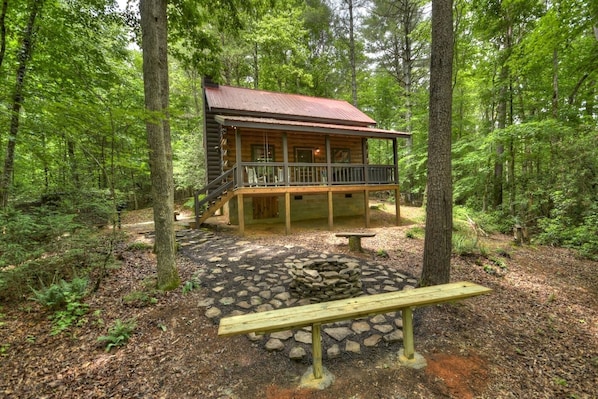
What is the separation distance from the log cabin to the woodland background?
99.8 inches

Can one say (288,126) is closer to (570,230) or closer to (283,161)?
(283,161)

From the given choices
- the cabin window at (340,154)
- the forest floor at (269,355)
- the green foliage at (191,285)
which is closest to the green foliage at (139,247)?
the forest floor at (269,355)

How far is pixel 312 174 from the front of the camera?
9656mm

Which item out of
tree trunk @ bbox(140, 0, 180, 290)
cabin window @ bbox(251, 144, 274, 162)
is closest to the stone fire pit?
tree trunk @ bbox(140, 0, 180, 290)

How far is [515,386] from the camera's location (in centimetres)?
258

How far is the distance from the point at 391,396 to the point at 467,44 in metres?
15.2

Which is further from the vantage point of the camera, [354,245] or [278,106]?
[278,106]

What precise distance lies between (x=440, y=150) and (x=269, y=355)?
154 inches

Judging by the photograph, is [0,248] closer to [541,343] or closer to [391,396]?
[391,396]

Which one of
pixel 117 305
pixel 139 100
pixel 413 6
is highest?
pixel 413 6

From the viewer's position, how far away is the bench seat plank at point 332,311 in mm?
2354

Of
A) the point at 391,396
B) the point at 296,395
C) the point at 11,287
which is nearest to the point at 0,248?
the point at 11,287

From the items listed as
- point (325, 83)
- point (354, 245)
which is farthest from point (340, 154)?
point (325, 83)

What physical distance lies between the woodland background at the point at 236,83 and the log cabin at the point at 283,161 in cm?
253
